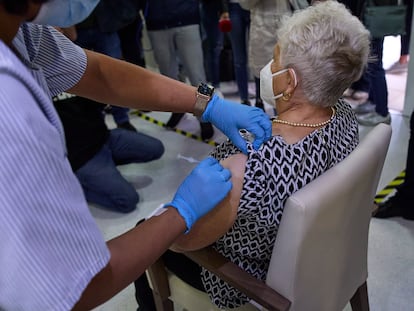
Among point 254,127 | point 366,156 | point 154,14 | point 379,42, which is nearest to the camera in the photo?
point 366,156

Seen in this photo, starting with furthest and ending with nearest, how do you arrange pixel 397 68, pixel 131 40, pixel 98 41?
1. pixel 397 68
2. pixel 131 40
3. pixel 98 41

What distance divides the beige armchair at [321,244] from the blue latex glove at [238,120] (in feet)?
0.69

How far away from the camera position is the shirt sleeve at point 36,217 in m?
0.62

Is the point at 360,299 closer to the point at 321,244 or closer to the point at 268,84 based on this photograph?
the point at 321,244

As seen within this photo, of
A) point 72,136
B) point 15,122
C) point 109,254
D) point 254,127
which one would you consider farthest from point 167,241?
point 72,136

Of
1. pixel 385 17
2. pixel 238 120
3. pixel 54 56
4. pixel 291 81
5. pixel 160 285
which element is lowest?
pixel 160 285

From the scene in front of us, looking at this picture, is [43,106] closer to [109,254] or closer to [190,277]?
[109,254]

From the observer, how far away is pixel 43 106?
2.25 ft

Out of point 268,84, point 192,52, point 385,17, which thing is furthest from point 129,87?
point 385,17

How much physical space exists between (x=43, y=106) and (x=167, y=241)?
34 centimetres

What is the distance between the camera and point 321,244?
1.08 meters

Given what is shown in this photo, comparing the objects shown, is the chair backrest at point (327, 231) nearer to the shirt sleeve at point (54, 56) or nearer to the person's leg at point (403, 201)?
the shirt sleeve at point (54, 56)

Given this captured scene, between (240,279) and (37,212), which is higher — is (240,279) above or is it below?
below

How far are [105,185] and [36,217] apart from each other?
185 centimetres
